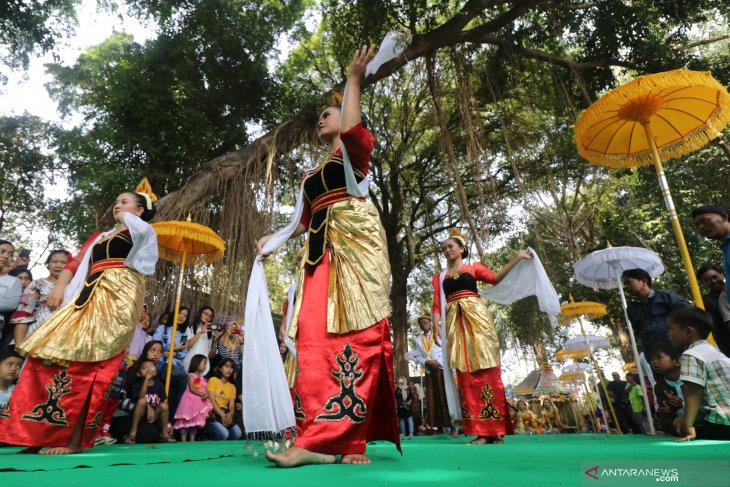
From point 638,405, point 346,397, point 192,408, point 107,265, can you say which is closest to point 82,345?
point 107,265

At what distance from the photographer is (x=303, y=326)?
215 centimetres

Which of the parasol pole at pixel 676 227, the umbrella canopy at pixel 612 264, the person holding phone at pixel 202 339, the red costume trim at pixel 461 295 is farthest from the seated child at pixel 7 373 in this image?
the umbrella canopy at pixel 612 264

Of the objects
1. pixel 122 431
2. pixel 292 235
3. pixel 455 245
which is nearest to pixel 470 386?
pixel 455 245

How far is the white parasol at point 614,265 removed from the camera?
5.62 meters

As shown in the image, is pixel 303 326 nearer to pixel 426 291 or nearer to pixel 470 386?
pixel 470 386

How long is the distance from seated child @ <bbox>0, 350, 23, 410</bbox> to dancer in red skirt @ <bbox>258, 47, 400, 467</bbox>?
292 centimetres

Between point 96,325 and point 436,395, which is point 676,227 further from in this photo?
point 96,325

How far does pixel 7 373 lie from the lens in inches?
152

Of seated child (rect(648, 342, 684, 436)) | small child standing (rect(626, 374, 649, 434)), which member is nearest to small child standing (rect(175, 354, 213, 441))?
seated child (rect(648, 342, 684, 436))

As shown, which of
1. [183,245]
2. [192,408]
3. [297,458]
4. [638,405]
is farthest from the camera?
[638,405]

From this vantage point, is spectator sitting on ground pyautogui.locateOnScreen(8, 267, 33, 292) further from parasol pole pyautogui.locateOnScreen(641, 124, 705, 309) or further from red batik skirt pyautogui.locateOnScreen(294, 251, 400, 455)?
parasol pole pyautogui.locateOnScreen(641, 124, 705, 309)

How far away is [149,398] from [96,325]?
1956 mm

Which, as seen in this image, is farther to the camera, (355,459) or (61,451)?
(61,451)

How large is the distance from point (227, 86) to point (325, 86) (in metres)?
2.71
